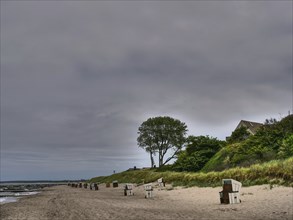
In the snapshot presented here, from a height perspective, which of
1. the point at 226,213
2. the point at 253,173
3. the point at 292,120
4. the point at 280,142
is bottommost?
the point at 226,213

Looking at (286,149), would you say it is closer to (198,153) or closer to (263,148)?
(263,148)

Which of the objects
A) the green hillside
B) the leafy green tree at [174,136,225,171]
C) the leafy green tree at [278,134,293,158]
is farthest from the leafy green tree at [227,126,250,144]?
the leafy green tree at [278,134,293,158]

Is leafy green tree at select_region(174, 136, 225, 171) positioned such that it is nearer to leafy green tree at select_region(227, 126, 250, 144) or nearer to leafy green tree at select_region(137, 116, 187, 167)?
leafy green tree at select_region(227, 126, 250, 144)

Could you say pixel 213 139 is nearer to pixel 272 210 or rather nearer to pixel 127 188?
pixel 127 188

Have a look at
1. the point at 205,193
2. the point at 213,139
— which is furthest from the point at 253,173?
the point at 213,139

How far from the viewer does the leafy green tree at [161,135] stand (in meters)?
78.9

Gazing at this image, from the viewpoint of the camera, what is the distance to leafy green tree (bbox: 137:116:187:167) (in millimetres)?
78875

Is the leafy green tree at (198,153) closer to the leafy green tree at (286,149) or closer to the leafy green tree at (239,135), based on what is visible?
the leafy green tree at (239,135)

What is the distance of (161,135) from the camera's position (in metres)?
79.1

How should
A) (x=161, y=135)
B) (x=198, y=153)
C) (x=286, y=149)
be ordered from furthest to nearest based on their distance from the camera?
(x=161, y=135) < (x=198, y=153) < (x=286, y=149)

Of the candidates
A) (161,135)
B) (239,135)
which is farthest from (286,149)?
(161,135)

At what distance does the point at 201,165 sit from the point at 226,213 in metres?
32.4

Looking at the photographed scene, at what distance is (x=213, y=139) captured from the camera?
5047cm

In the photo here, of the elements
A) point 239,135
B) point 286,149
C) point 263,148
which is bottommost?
point 286,149
